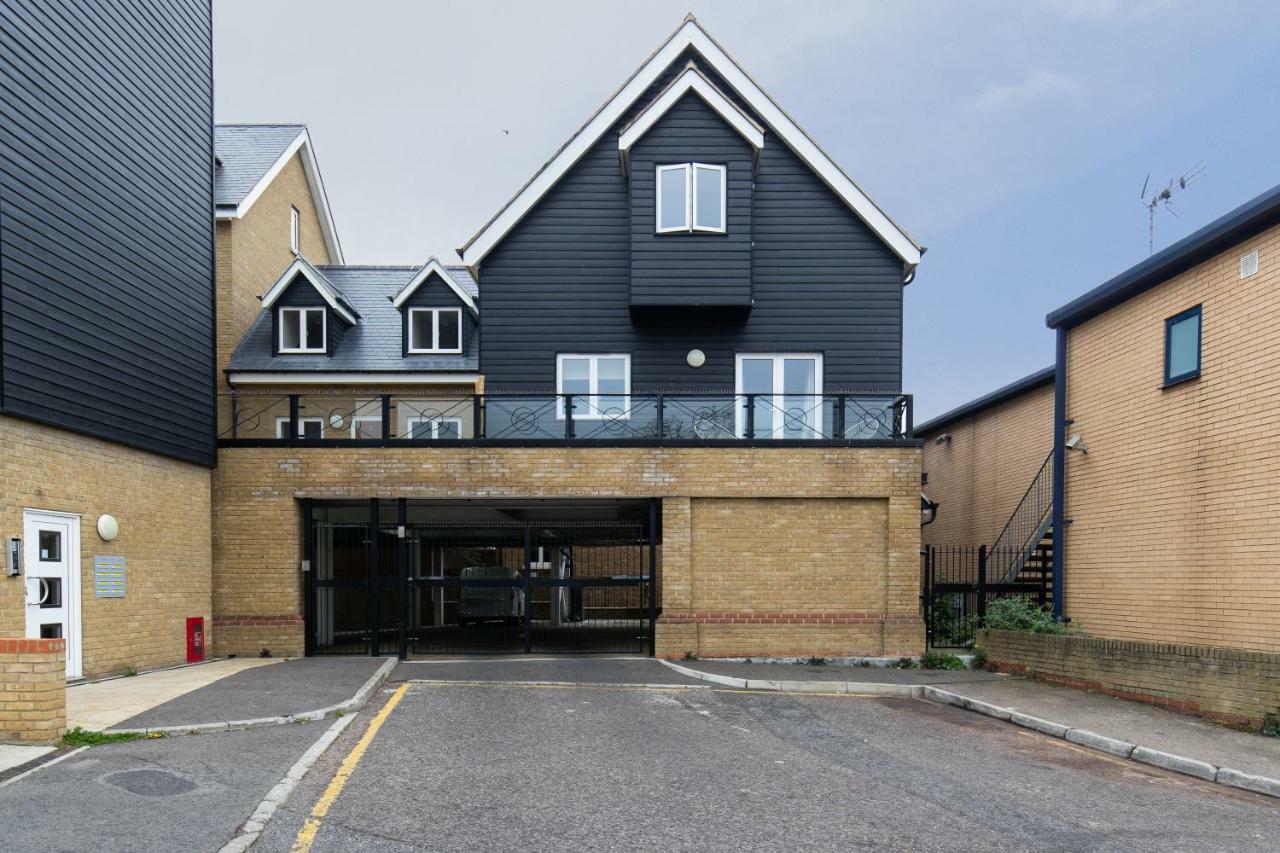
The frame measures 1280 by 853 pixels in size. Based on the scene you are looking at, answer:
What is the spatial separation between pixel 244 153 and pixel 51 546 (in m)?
13.5

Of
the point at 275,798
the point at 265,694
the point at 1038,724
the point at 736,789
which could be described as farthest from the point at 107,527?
the point at 1038,724

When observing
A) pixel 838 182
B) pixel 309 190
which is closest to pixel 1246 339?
pixel 838 182

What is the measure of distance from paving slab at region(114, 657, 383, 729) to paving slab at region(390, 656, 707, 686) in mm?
865

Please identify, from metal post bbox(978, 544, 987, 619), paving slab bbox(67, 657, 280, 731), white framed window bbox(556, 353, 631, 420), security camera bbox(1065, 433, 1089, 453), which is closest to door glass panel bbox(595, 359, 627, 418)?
white framed window bbox(556, 353, 631, 420)

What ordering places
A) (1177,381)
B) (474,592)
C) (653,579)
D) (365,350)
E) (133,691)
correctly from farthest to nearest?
(365,350) < (474,592) < (653,579) < (1177,381) < (133,691)

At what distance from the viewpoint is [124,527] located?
1252 centimetres

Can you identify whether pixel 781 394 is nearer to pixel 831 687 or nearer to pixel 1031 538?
pixel 831 687

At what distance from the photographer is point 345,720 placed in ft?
30.8

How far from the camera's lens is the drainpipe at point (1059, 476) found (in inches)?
587

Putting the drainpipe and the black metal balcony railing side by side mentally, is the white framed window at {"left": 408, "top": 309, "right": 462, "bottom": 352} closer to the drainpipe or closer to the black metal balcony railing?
the black metal balcony railing

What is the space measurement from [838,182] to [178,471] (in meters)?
12.5

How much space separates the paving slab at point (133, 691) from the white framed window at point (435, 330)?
7.90 m

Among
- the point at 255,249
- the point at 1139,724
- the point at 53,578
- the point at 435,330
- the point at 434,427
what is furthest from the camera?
the point at 255,249

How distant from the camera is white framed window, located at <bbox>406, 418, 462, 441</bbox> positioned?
51.8 feet
